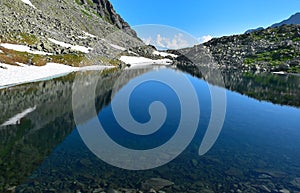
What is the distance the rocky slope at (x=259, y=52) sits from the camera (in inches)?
4990

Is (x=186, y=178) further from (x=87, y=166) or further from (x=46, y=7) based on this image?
(x=46, y=7)

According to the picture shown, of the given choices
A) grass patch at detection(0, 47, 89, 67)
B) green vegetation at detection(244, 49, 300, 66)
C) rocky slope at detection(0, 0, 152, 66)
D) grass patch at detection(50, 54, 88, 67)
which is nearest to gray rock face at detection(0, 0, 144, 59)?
rocky slope at detection(0, 0, 152, 66)

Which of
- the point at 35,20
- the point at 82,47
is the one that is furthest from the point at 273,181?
the point at 35,20

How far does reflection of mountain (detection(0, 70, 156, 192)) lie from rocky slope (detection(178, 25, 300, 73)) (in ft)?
360

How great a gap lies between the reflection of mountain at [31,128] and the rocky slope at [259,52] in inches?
4323

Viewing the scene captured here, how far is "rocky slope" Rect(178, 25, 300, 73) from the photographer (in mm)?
126750

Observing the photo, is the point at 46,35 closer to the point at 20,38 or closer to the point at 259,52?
the point at 20,38

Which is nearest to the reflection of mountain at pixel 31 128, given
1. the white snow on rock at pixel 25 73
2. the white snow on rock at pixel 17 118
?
the white snow on rock at pixel 17 118

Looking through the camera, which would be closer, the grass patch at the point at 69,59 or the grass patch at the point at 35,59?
the grass patch at the point at 35,59

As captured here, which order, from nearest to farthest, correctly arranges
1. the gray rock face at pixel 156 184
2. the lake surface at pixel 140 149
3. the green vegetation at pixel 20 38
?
the gray rock face at pixel 156 184 < the lake surface at pixel 140 149 < the green vegetation at pixel 20 38

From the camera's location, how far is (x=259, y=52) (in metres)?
155

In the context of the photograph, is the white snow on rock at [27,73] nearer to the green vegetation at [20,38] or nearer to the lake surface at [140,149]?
the lake surface at [140,149]

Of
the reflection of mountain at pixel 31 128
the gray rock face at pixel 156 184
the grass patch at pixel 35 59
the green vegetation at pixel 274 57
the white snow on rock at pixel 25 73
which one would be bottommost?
the gray rock face at pixel 156 184

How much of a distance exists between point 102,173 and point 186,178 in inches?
207
